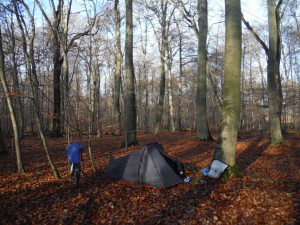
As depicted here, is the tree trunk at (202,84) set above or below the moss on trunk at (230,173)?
above

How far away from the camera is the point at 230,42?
653 cm

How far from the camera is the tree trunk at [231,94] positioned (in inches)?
251

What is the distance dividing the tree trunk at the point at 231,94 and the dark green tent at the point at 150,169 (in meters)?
1.50

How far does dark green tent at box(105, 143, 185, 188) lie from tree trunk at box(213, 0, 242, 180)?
1.50 meters

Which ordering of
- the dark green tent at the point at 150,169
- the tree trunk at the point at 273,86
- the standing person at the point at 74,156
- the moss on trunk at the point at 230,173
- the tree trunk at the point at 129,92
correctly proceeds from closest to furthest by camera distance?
the moss on trunk at the point at 230,173 < the dark green tent at the point at 150,169 < the standing person at the point at 74,156 < the tree trunk at the point at 273,86 < the tree trunk at the point at 129,92

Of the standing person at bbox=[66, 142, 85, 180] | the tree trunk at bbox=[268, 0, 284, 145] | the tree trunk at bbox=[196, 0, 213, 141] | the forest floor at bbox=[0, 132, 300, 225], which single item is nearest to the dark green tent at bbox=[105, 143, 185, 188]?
Result: the forest floor at bbox=[0, 132, 300, 225]

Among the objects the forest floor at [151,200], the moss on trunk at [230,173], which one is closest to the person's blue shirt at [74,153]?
the forest floor at [151,200]

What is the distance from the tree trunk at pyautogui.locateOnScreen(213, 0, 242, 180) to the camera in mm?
6383

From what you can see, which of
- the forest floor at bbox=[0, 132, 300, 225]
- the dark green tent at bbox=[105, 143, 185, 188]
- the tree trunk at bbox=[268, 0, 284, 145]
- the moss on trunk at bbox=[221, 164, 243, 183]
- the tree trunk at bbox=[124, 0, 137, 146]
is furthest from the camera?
the tree trunk at bbox=[124, 0, 137, 146]

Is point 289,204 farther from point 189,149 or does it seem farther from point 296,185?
point 189,149

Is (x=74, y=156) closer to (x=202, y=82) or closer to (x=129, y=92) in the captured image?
(x=129, y=92)

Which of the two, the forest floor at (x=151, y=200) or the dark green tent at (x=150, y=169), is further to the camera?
the dark green tent at (x=150, y=169)

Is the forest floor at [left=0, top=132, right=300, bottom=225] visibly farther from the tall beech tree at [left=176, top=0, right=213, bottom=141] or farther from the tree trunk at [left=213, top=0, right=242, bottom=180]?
the tall beech tree at [left=176, top=0, right=213, bottom=141]

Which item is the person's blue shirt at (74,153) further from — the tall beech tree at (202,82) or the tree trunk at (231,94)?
the tall beech tree at (202,82)
